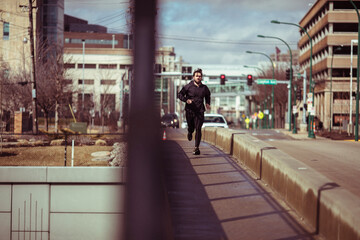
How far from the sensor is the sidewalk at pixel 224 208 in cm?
700

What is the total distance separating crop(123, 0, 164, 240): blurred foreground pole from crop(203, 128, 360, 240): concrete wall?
3332mm

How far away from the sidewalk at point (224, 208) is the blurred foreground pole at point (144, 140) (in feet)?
11.3

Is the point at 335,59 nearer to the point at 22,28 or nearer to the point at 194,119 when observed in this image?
the point at 22,28

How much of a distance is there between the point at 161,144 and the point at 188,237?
5194mm

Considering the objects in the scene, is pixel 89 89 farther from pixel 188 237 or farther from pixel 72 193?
pixel 188 237

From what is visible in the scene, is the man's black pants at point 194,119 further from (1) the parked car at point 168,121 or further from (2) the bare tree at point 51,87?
(2) the bare tree at point 51,87

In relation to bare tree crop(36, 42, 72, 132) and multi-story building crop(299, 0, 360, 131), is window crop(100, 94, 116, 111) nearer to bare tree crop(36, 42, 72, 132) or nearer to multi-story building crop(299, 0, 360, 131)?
bare tree crop(36, 42, 72, 132)

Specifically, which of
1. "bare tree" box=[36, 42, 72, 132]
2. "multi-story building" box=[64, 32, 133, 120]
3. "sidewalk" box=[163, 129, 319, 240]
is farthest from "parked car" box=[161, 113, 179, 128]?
"bare tree" box=[36, 42, 72, 132]

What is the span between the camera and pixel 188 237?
22.6ft

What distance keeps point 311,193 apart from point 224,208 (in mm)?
1744

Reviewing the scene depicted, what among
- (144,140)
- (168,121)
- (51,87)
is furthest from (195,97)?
(51,87)

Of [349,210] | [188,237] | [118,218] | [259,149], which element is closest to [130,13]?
[118,218]

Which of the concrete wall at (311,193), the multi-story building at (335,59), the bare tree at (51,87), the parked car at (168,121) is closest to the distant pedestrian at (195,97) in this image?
Answer: the concrete wall at (311,193)

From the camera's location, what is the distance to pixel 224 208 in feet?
27.2
